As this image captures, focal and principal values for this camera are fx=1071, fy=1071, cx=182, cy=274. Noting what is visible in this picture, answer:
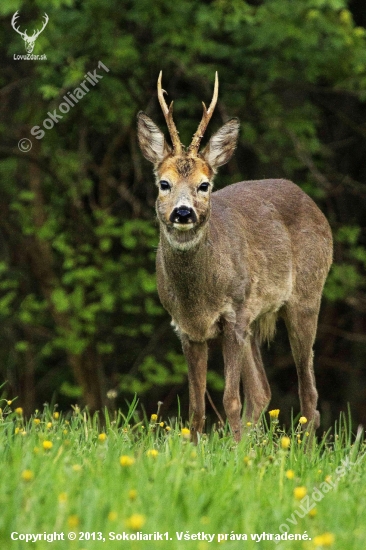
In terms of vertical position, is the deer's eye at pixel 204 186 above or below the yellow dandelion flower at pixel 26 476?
above

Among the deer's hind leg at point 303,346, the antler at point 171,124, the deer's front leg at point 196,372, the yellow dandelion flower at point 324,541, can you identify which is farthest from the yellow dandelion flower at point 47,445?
the deer's hind leg at point 303,346

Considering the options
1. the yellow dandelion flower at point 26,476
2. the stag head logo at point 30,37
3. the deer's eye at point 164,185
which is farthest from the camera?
the stag head logo at point 30,37

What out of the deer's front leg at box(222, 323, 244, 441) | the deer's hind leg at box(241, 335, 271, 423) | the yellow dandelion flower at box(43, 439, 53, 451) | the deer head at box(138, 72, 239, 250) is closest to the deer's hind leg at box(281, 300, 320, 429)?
the deer's hind leg at box(241, 335, 271, 423)

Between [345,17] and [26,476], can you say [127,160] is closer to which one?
[345,17]

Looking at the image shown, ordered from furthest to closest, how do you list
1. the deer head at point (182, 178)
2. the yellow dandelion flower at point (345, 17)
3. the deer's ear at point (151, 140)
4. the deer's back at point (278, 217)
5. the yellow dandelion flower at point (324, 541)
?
the yellow dandelion flower at point (345, 17), the deer's back at point (278, 217), the deer's ear at point (151, 140), the deer head at point (182, 178), the yellow dandelion flower at point (324, 541)

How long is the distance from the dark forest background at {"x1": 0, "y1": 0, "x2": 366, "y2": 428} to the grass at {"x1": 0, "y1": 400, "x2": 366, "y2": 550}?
→ 6.97m

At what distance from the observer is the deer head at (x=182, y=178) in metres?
5.91

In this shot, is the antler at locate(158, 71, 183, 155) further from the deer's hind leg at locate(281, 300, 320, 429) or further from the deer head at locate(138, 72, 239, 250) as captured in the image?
the deer's hind leg at locate(281, 300, 320, 429)

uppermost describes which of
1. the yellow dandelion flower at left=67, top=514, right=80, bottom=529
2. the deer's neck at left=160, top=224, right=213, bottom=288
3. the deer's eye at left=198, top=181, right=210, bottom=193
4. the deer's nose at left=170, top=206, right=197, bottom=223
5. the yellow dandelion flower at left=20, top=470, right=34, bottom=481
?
the deer's eye at left=198, top=181, right=210, bottom=193

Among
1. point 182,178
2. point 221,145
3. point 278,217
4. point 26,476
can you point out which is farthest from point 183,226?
point 26,476

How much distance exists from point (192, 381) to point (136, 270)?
5613 mm

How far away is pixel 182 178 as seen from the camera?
6.09 metres

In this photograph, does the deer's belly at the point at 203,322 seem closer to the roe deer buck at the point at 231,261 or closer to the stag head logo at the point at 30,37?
the roe deer buck at the point at 231,261

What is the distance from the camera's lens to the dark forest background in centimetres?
1113
